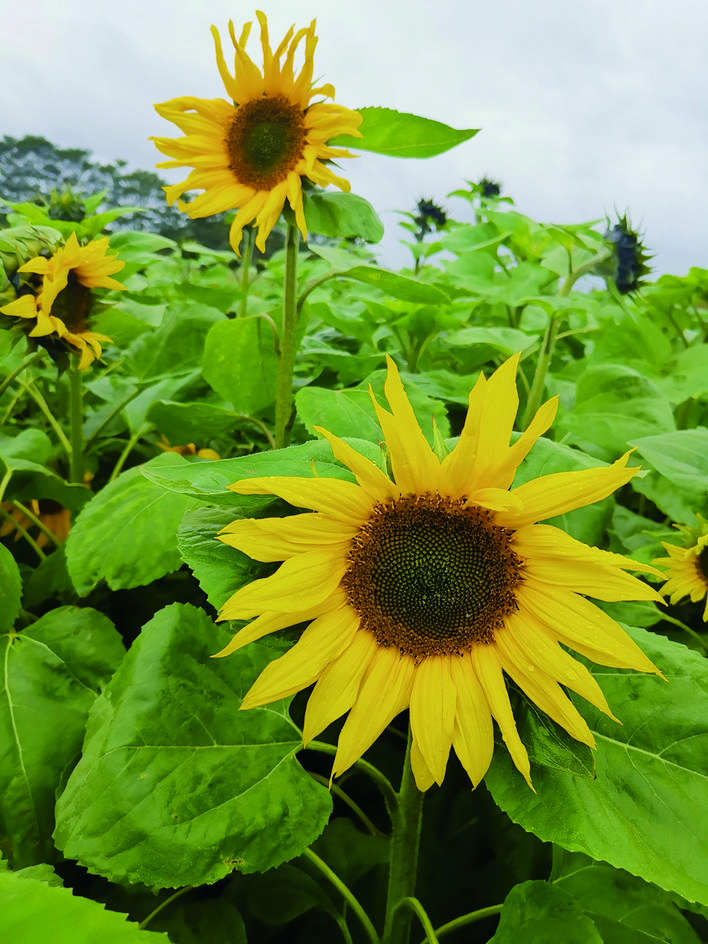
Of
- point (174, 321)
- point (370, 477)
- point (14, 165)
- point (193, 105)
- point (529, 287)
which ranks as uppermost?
point (14, 165)

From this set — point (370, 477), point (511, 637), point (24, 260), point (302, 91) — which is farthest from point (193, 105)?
point (511, 637)

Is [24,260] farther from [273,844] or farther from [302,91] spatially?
[273,844]

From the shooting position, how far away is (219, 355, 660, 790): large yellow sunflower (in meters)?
0.43

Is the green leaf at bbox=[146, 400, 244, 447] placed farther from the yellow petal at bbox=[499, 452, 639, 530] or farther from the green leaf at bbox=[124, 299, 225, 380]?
the yellow petal at bbox=[499, 452, 639, 530]

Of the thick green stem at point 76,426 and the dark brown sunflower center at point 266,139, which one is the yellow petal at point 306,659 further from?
the thick green stem at point 76,426

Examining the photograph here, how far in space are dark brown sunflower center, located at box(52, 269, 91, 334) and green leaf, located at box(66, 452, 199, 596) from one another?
0.86 feet

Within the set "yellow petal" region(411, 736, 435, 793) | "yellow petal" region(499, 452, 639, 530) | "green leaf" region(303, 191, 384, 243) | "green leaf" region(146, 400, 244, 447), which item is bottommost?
"yellow petal" region(411, 736, 435, 793)

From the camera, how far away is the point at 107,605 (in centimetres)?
99

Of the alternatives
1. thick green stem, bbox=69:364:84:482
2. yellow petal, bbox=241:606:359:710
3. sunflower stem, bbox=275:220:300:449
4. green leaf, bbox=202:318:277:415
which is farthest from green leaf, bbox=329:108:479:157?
yellow petal, bbox=241:606:359:710

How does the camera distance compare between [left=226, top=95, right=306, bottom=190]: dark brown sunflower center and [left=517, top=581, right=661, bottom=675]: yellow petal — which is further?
[left=226, top=95, right=306, bottom=190]: dark brown sunflower center

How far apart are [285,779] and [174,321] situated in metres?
0.94

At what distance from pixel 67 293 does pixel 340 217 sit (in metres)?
0.39

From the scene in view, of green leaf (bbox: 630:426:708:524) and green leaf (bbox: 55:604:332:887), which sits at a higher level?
green leaf (bbox: 630:426:708:524)

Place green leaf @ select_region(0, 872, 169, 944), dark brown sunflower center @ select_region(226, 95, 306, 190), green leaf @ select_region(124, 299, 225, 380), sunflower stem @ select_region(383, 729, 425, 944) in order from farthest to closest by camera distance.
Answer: green leaf @ select_region(124, 299, 225, 380), dark brown sunflower center @ select_region(226, 95, 306, 190), sunflower stem @ select_region(383, 729, 425, 944), green leaf @ select_region(0, 872, 169, 944)
